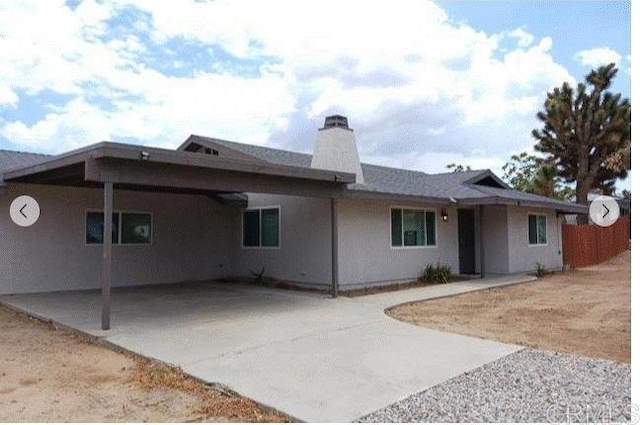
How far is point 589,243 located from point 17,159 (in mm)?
20316

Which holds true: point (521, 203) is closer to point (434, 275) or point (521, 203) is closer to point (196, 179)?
point (434, 275)

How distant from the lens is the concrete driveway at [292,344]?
4617 mm

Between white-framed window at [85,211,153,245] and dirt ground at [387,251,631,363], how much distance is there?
7.12 metres

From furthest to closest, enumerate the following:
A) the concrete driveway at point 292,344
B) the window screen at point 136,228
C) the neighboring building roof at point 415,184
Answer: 1. the neighboring building roof at point 415,184
2. the window screen at point 136,228
3. the concrete driveway at point 292,344

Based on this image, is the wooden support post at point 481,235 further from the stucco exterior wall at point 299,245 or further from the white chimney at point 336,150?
the stucco exterior wall at point 299,245

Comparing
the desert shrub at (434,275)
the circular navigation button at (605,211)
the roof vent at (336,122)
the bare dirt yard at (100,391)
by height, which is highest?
the roof vent at (336,122)

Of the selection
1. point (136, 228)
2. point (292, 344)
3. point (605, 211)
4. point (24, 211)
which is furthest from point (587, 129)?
point (24, 211)

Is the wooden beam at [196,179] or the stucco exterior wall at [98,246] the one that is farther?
the stucco exterior wall at [98,246]

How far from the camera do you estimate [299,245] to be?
1246cm

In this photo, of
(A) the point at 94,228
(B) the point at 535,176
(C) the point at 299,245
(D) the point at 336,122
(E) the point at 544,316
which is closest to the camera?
(E) the point at 544,316

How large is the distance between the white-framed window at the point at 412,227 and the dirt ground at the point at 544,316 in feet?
7.55

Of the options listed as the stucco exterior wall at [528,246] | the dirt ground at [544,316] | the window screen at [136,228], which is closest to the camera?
the dirt ground at [544,316]

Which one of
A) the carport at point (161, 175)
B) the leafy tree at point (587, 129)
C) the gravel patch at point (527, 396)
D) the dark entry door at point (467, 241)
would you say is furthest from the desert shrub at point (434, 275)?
the leafy tree at point (587, 129)

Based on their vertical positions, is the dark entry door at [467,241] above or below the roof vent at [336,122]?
below
